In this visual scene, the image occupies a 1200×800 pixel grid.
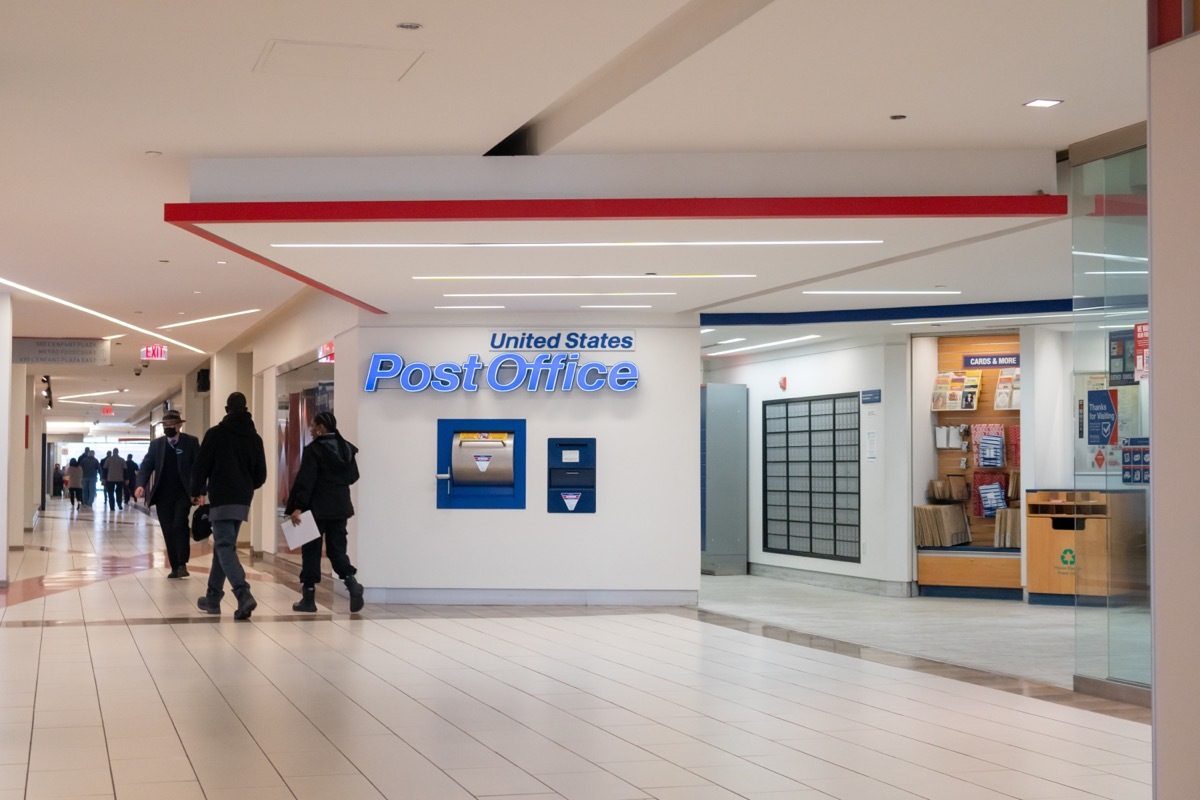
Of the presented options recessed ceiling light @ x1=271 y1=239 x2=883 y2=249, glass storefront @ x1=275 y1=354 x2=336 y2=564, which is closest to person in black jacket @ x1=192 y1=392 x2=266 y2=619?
recessed ceiling light @ x1=271 y1=239 x2=883 y2=249

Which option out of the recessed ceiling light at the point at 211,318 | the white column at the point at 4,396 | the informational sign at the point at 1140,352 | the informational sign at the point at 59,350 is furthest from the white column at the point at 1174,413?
the informational sign at the point at 59,350

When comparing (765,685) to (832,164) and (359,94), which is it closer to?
(832,164)

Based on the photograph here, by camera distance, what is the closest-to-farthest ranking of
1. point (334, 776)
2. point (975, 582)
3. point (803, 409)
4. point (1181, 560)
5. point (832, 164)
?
1. point (1181, 560)
2. point (334, 776)
3. point (832, 164)
4. point (975, 582)
5. point (803, 409)

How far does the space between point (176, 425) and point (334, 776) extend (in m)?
8.36

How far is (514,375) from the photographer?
10930 mm

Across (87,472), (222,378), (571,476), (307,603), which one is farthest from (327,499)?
(87,472)

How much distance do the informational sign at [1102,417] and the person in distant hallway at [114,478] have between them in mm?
29359

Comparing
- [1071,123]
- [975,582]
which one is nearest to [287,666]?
[1071,123]

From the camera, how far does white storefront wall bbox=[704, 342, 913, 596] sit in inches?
476

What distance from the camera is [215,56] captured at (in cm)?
506

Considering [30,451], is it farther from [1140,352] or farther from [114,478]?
[1140,352]

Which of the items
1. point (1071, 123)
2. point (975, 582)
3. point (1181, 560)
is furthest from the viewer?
point (975, 582)

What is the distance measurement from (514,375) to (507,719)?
5435 mm

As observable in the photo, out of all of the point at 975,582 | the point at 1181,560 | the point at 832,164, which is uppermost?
the point at 832,164
